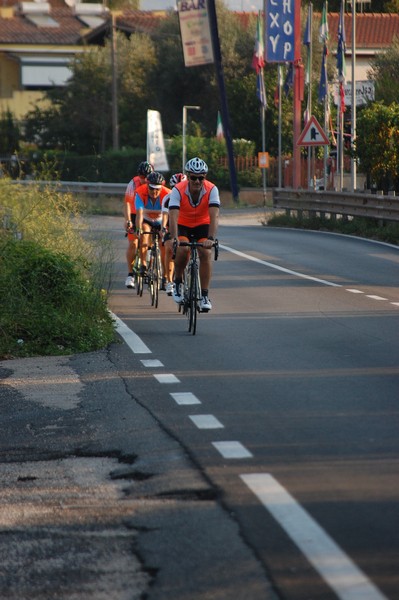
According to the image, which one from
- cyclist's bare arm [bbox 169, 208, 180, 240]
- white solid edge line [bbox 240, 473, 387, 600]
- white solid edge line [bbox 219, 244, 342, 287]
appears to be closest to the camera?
white solid edge line [bbox 240, 473, 387, 600]

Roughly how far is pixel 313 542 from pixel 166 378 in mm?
4979

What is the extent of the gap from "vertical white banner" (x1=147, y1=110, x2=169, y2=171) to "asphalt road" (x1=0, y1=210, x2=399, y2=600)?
3734 cm

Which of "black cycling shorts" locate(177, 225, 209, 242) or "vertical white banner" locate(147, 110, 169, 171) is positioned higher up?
"vertical white banner" locate(147, 110, 169, 171)

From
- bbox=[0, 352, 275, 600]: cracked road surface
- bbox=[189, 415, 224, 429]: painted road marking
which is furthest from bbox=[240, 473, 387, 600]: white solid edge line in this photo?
bbox=[189, 415, 224, 429]: painted road marking

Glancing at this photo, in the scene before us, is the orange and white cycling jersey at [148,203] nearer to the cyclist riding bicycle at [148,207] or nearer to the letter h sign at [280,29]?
the cyclist riding bicycle at [148,207]

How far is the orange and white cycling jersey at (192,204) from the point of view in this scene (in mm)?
14266

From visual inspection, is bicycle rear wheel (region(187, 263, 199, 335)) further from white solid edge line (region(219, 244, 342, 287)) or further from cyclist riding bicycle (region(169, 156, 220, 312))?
white solid edge line (region(219, 244, 342, 287))

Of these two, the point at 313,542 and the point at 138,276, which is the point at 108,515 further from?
the point at 138,276

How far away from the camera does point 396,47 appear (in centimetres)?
6775

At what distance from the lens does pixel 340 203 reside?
34.0 m

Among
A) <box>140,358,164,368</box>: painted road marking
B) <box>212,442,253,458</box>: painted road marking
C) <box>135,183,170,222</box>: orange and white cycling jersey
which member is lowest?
<box>140,358,164,368</box>: painted road marking

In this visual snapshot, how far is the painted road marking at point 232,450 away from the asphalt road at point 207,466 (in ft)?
0.08

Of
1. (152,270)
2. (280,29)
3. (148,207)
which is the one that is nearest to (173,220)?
(152,270)

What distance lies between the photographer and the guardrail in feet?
99.6
